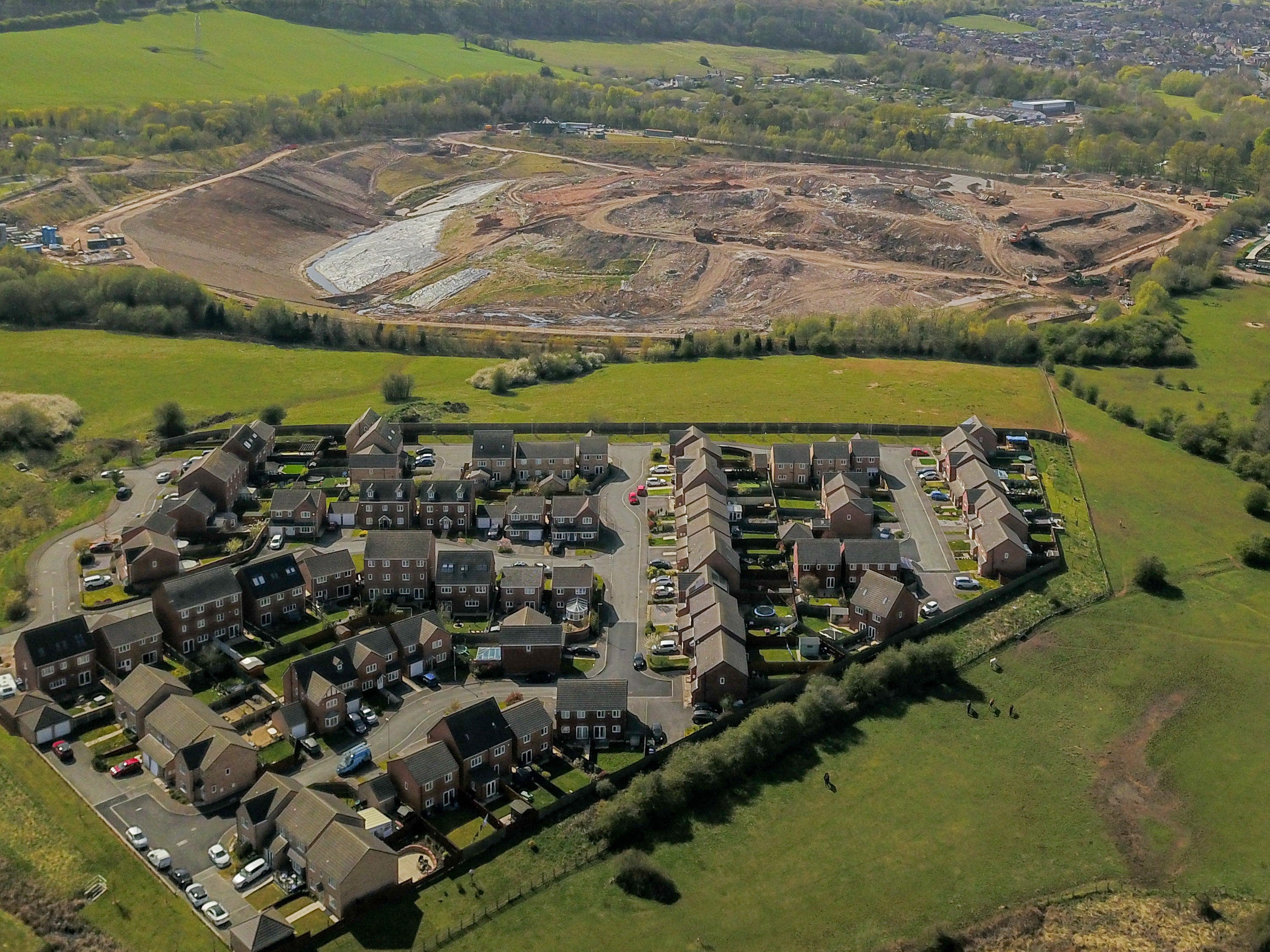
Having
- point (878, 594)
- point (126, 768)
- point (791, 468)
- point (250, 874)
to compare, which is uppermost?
point (878, 594)

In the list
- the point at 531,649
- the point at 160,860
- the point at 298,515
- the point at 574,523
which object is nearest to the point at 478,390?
the point at 298,515

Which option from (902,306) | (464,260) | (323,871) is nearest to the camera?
(323,871)

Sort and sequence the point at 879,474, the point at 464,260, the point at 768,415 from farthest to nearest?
the point at 464,260
the point at 768,415
the point at 879,474

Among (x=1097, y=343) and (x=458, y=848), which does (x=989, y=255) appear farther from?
(x=458, y=848)

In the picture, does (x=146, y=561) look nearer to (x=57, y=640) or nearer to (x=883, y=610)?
(x=57, y=640)

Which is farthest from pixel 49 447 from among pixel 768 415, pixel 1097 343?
pixel 1097 343

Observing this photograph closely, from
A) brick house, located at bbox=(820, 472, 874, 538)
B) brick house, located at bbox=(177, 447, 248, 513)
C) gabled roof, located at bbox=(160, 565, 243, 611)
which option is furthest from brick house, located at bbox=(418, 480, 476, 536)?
brick house, located at bbox=(820, 472, 874, 538)
